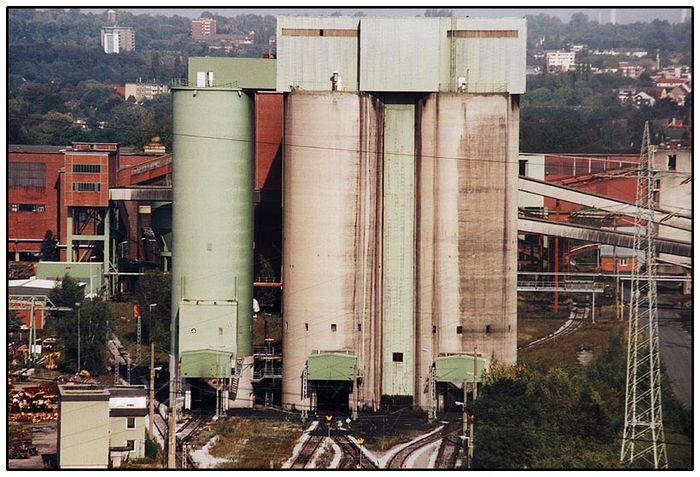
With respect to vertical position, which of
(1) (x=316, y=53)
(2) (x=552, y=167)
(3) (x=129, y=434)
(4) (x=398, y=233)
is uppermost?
(1) (x=316, y=53)

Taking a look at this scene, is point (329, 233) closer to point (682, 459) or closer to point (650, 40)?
point (682, 459)

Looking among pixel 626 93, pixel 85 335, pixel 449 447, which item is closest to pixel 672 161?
pixel 85 335

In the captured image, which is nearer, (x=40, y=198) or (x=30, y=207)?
(x=40, y=198)

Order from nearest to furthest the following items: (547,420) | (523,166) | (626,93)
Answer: (547,420) < (523,166) < (626,93)

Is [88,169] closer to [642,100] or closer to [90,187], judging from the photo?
[90,187]

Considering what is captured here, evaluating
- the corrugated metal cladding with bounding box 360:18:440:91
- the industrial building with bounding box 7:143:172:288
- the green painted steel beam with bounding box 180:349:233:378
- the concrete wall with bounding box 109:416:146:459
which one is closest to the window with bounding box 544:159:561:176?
the industrial building with bounding box 7:143:172:288

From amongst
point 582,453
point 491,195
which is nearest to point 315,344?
point 491,195
